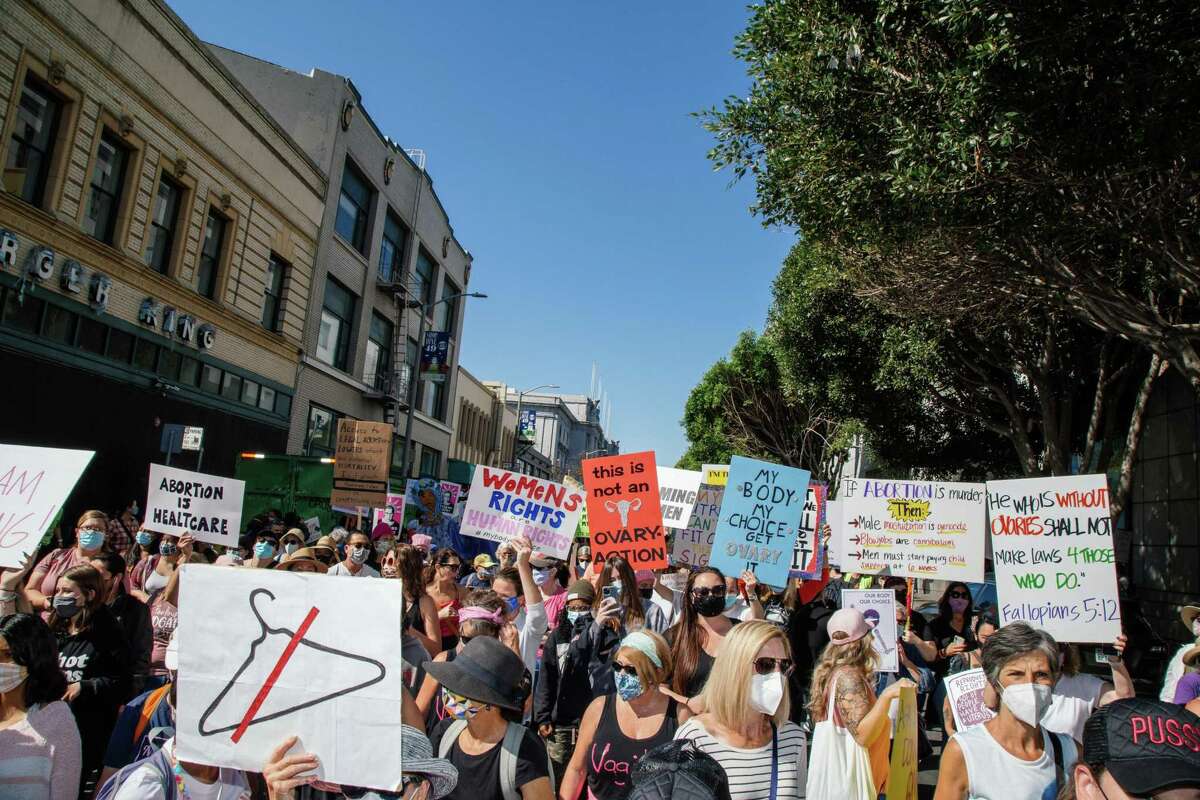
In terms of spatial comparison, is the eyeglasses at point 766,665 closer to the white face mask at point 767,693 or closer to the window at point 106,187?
the white face mask at point 767,693

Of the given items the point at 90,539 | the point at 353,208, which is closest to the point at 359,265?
the point at 353,208

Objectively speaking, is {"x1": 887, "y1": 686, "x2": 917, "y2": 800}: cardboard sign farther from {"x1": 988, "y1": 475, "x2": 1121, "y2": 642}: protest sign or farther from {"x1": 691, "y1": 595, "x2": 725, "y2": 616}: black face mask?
{"x1": 988, "y1": 475, "x2": 1121, "y2": 642}: protest sign

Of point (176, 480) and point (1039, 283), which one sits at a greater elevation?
point (1039, 283)

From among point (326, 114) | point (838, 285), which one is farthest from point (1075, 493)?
point (326, 114)

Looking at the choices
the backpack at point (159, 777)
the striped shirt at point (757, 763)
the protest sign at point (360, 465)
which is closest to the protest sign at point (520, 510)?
the striped shirt at point (757, 763)

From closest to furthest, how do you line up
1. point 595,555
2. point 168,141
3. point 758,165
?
point 595,555
point 758,165
point 168,141

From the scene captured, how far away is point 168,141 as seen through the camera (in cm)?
1814

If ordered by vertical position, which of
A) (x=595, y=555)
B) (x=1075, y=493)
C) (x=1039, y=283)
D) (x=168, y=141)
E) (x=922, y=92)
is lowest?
(x=595, y=555)

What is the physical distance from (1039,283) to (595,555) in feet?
26.8

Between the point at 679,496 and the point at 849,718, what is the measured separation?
22.0 feet

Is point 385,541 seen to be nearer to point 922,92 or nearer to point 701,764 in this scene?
point 922,92

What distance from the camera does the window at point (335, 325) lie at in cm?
2759

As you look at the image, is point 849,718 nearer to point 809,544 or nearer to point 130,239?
point 809,544

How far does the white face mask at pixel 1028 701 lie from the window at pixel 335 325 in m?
26.0
